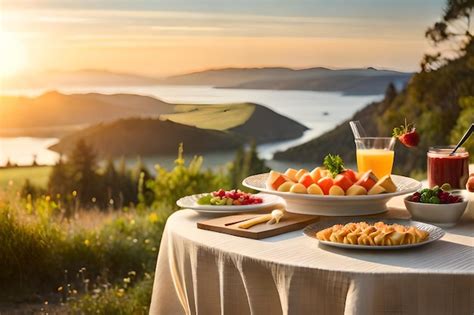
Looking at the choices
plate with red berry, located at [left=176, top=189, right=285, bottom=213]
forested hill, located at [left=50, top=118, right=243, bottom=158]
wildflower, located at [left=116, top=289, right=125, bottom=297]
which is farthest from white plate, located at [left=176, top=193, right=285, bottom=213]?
forested hill, located at [left=50, top=118, right=243, bottom=158]

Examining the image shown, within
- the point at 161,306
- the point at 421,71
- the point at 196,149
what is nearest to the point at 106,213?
the point at 196,149

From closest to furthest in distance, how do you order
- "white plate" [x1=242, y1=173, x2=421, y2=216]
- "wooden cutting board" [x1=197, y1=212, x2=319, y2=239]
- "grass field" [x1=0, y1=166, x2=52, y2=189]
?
"wooden cutting board" [x1=197, y1=212, x2=319, y2=239] < "white plate" [x1=242, y1=173, x2=421, y2=216] < "grass field" [x1=0, y1=166, x2=52, y2=189]

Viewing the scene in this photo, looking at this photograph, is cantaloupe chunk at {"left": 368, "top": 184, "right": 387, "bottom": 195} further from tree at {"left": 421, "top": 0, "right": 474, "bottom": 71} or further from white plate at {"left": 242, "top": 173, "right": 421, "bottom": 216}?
tree at {"left": 421, "top": 0, "right": 474, "bottom": 71}

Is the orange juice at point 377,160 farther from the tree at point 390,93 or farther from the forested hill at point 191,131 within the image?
the tree at point 390,93

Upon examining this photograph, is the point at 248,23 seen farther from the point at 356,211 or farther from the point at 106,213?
the point at 356,211

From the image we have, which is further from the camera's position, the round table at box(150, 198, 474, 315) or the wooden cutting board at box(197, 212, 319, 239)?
the wooden cutting board at box(197, 212, 319, 239)

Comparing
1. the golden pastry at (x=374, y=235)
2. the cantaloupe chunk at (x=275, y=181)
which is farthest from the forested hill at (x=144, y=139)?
the golden pastry at (x=374, y=235)

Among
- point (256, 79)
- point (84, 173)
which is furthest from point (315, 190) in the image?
point (256, 79)
